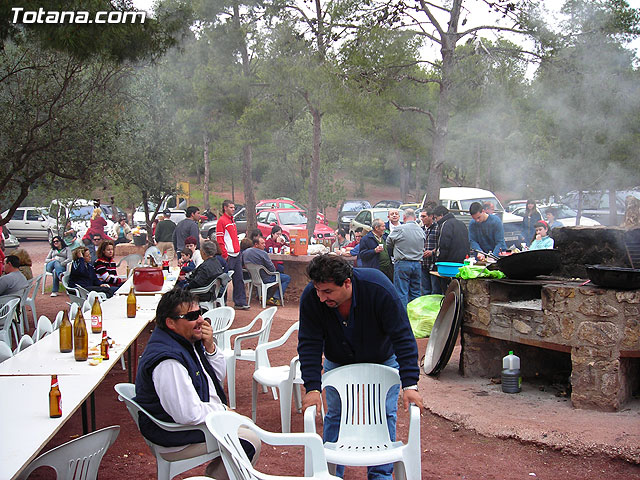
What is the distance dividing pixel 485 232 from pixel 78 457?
8.09m

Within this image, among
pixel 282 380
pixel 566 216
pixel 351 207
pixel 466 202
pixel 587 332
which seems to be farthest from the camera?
pixel 351 207

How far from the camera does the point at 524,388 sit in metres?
6.61

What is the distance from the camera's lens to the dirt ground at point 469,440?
186 inches

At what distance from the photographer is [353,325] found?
151 inches

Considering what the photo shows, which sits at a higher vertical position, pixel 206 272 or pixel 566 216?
pixel 566 216

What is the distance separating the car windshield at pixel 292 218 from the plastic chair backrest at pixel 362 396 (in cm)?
1949

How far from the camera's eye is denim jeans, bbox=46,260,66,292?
13852 mm

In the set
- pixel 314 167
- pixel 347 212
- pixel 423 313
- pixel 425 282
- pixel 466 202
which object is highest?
pixel 314 167

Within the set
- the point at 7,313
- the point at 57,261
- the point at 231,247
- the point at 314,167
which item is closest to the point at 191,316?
the point at 7,313

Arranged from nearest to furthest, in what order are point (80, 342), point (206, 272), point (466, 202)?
1. point (80, 342)
2. point (206, 272)
3. point (466, 202)

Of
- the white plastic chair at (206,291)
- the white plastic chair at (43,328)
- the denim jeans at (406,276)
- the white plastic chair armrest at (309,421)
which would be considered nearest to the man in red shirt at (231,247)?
the white plastic chair at (206,291)

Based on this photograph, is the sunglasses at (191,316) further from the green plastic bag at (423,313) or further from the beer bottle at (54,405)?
the green plastic bag at (423,313)

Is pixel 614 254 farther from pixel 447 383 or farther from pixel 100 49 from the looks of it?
pixel 100 49

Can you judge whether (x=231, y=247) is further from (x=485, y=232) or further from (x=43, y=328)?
(x=43, y=328)
